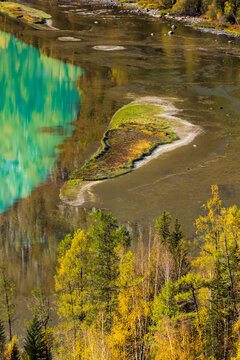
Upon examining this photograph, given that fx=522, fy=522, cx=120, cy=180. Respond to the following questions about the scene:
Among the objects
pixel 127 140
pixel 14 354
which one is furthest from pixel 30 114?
pixel 14 354

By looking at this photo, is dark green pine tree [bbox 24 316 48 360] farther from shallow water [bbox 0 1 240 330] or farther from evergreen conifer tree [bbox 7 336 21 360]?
shallow water [bbox 0 1 240 330]

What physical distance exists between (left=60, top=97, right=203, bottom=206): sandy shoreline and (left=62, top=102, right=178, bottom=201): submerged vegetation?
0.75m

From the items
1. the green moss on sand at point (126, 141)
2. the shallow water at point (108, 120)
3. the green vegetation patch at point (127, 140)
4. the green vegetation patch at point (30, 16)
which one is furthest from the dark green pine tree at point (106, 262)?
the green vegetation patch at point (30, 16)

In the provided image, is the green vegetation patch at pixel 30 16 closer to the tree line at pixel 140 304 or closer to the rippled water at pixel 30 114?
the rippled water at pixel 30 114

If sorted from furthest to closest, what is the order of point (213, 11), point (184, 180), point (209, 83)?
point (213, 11) < point (209, 83) < point (184, 180)

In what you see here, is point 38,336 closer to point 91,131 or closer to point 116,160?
point 116,160

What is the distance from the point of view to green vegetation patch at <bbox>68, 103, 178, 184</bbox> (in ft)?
233

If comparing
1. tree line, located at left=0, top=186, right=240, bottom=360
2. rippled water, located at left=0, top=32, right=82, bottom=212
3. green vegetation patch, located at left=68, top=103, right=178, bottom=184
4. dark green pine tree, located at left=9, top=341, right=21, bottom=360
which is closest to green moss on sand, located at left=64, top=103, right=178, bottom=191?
green vegetation patch, located at left=68, top=103, right=178, bottom=184

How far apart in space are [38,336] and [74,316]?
2.81 m

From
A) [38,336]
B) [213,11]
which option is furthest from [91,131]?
[213,11]

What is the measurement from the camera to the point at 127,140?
269ft

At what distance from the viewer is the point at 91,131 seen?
87.0 m

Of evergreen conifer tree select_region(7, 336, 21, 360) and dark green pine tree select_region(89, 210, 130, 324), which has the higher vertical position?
dark green pine tree select_region(89, 210, 130, 324)

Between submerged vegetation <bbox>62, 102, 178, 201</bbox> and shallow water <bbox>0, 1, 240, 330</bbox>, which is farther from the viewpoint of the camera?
submerged vegetation <bbox>62, 102, 178, 201</bbox>
